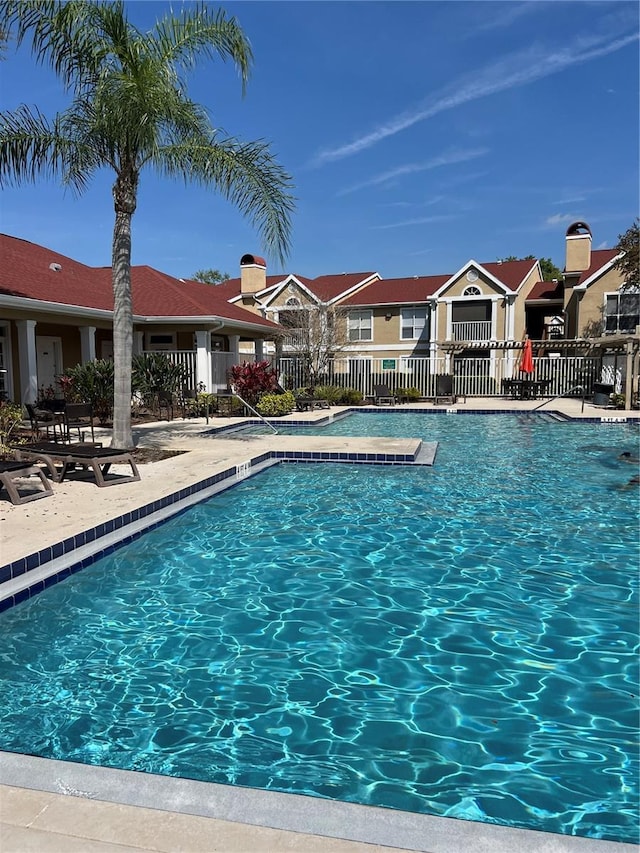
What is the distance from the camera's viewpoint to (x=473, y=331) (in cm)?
3456

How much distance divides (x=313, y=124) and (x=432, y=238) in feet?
45.8

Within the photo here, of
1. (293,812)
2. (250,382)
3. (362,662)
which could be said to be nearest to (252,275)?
(250,382)

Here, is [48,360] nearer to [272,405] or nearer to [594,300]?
[272,405]

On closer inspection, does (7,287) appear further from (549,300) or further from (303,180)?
(549,300)

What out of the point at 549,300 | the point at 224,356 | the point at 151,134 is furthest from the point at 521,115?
the point at 549,300

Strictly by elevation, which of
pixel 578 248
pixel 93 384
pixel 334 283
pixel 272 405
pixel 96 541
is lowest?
pixel 96 541

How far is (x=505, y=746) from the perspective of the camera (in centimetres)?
335

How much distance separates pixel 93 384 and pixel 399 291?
80.5ft

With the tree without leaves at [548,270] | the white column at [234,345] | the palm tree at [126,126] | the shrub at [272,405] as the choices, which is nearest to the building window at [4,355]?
the palm tree at [126,126]

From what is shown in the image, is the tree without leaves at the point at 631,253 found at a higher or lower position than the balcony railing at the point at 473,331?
higher

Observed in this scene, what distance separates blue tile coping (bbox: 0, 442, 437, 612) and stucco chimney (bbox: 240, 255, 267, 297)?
28.9 m

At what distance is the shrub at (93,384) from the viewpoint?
52.2 feet

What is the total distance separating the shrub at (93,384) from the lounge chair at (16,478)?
26.8 feet

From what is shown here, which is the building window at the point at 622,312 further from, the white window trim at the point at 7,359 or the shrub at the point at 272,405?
the white window trim at the point at 7,359
